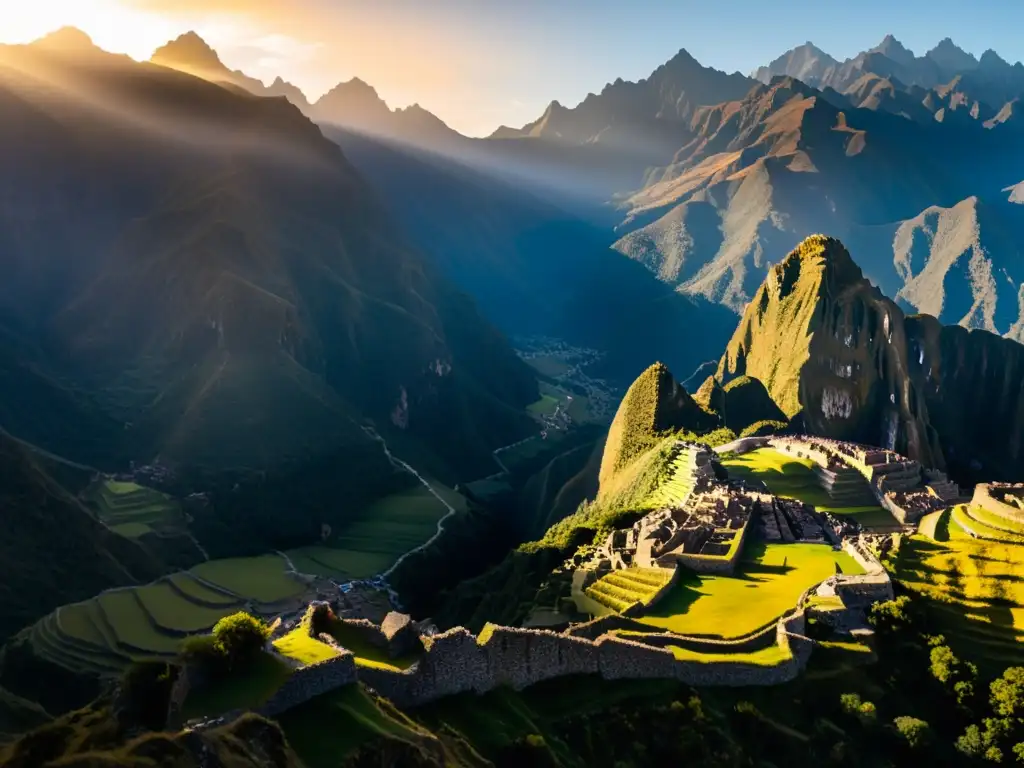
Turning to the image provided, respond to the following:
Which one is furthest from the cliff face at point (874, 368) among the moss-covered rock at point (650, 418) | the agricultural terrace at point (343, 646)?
the agricultural terrace at point (343, 646)

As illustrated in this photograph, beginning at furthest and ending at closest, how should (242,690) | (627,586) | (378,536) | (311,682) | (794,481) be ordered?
(378,536), (794,481), (627,586), (311,682), (242,690)

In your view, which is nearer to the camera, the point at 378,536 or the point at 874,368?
the point at 378,536

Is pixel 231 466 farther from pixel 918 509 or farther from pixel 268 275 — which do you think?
pixel 918 509

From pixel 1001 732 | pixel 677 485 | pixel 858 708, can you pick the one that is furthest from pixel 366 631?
pixel 677 485

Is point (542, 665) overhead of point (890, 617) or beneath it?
overhead

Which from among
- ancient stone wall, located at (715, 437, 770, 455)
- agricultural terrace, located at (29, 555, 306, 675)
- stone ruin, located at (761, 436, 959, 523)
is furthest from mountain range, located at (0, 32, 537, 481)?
A: stone ruin, located at (761, 436, 959, 523)

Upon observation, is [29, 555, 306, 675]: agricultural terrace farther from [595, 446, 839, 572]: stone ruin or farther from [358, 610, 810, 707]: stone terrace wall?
[358, 610, 810, 707]: stone terrace wall

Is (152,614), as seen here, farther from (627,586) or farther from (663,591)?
(663,591)
